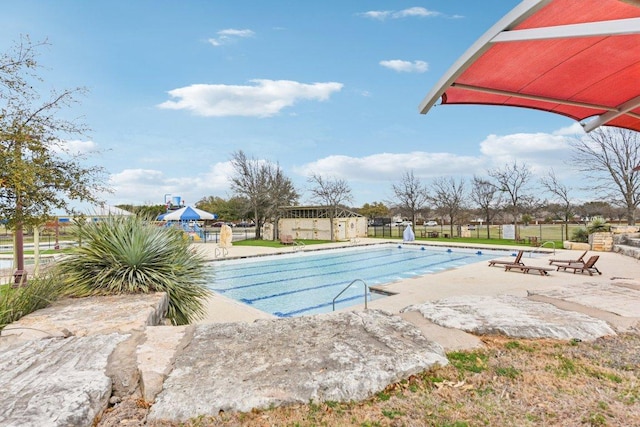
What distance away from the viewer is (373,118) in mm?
22625

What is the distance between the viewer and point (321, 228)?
3014cm

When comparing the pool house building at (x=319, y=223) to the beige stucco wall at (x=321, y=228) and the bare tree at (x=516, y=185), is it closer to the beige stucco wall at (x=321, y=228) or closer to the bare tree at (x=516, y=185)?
the beige stucco wall at (x=321, y=228)

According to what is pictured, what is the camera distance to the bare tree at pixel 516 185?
26.8m

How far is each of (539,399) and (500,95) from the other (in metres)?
4.54

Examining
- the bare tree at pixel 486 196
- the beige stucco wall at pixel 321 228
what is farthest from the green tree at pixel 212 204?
the bare tree at pixel 486 196

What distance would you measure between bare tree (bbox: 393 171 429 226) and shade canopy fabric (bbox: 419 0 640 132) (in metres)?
25.0

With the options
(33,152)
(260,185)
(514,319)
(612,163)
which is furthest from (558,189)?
(33,152)

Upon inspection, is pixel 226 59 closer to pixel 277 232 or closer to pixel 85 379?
pixel 85 379

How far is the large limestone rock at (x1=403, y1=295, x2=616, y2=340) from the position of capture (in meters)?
4.06

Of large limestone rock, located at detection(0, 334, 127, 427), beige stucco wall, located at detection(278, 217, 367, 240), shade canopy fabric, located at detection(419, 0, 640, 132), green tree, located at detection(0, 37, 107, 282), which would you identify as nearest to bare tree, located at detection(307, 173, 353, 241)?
beige stucco wall, located at detection(278, 217, 367, 240)

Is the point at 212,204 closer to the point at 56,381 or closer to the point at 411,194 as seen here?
the point at 411,194

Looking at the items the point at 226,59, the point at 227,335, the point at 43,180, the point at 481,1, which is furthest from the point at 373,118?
the point at 227,335

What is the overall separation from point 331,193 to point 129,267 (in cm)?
2479

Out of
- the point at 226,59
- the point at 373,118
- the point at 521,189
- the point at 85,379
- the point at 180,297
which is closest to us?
the point at 85,379
